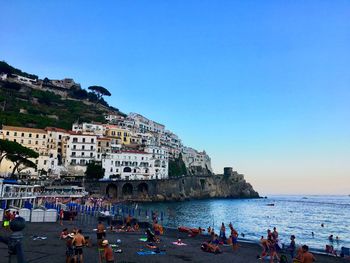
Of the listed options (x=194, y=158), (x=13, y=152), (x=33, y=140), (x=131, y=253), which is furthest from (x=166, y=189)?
(x=131, y=253)

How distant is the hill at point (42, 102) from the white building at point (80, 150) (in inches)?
840

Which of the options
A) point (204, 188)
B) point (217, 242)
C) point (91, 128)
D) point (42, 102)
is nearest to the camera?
point (217, 242)

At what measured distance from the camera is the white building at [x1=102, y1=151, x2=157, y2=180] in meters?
102

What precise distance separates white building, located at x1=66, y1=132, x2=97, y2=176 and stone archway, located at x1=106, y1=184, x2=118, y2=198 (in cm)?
974

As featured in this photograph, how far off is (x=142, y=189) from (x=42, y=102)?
251 ft

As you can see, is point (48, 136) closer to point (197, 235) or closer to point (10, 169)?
point (10, 169)

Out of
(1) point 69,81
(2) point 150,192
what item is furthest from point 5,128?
(1) point 69,81

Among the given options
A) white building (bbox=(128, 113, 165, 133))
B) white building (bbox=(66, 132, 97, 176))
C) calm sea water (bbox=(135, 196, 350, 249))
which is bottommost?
calm sea water (bbox=(135, 196, 350, 249))

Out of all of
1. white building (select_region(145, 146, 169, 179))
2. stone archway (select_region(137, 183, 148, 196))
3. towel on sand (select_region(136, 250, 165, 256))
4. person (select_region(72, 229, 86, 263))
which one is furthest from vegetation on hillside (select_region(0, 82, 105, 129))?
person (select_region(72, 229, 86, 263))

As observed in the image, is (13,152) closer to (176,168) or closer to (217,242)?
(217,242)

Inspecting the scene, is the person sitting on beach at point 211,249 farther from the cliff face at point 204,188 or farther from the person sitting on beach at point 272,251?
the cliff face at point 204,188

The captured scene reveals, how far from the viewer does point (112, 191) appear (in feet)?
317

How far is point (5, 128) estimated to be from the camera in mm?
90750

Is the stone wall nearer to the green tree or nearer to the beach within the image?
the green tree
